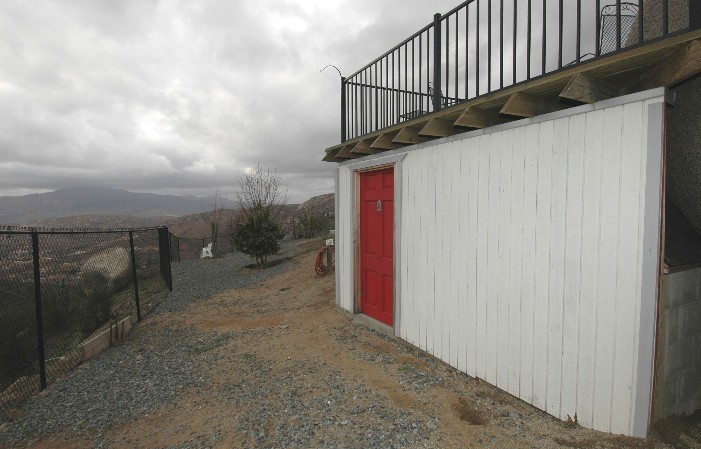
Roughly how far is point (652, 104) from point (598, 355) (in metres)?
2.06

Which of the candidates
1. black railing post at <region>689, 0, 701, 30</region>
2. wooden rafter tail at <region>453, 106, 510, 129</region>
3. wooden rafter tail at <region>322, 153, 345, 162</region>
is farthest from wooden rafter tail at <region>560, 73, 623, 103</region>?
wooden rafter tail at <region>322, 153, 345, 162</region>

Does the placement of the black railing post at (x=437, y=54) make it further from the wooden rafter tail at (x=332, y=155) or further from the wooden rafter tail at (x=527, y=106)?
the wooden rafter tail at (x=332, y=155)

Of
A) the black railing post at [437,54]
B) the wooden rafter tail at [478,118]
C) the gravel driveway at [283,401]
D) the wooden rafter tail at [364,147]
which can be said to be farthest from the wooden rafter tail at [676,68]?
the wooden rafter tail at [364,147]

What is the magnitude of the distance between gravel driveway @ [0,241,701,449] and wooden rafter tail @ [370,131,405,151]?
3050 mm

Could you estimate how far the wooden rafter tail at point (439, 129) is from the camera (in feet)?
14.4

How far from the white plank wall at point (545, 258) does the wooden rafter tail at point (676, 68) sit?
197 millimetres

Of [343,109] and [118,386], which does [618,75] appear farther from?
[118,386]

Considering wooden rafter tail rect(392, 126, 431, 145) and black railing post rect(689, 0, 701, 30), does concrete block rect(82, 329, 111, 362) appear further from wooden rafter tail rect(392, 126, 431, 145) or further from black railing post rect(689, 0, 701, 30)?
black railing post rect(689, 0, 701, 30)

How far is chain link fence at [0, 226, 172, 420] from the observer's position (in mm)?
4297

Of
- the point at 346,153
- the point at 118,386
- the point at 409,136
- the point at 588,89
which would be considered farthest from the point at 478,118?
the point at 118,386

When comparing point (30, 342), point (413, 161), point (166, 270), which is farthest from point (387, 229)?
point (166, 270)

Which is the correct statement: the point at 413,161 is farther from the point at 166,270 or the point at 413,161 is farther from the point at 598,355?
the point at 166,270

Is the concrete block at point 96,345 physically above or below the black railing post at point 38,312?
below

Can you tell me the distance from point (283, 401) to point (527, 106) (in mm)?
3918
